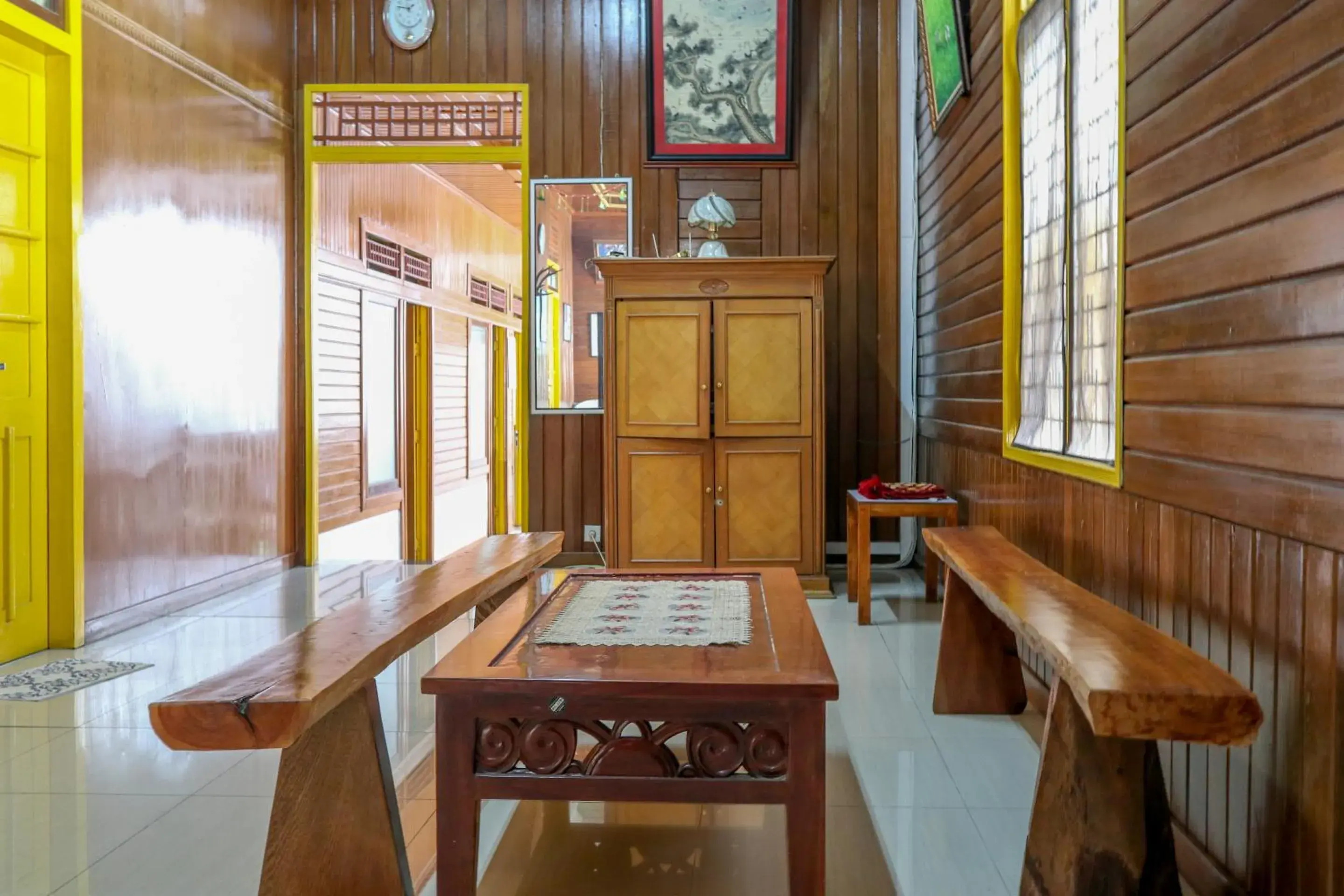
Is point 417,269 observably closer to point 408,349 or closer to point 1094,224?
point 408,349

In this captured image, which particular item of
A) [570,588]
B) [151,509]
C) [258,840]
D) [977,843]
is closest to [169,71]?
[151,509]

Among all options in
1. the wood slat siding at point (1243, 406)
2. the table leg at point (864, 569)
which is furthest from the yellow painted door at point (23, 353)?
the wood slat siding at point (1243, 406)

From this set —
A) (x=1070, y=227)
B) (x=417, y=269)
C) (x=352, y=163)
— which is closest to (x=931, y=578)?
(x=1070, y=227)

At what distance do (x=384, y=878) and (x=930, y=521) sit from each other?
4.01m

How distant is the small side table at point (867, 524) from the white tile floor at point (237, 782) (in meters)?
0.39

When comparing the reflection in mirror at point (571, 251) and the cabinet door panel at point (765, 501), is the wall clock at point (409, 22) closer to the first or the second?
the reflection in mirror at point (571, 251)

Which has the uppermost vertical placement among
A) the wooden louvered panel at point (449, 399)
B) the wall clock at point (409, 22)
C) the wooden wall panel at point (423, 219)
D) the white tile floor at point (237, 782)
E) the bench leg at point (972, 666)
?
the wall clock at point (409, 22)

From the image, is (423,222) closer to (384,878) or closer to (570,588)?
(570,588)

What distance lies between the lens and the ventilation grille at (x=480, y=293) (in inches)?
385

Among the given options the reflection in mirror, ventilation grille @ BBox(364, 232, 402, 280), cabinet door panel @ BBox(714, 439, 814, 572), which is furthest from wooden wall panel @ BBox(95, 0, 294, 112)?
cabinet door panel @ BBox(714, 439, 814, 572)

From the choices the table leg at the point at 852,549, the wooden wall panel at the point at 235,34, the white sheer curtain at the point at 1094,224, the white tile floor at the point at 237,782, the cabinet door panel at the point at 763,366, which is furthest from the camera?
the cabinet door panel at the point at 763,366

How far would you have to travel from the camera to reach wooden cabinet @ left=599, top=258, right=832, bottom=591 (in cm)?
A: 516

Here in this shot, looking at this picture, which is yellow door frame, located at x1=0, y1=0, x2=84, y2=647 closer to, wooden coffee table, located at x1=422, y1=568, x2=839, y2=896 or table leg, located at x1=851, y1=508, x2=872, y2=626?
wooden coffee table, located at x1=422, y1=568, x2=839, y2=896

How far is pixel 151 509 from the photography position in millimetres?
4566
